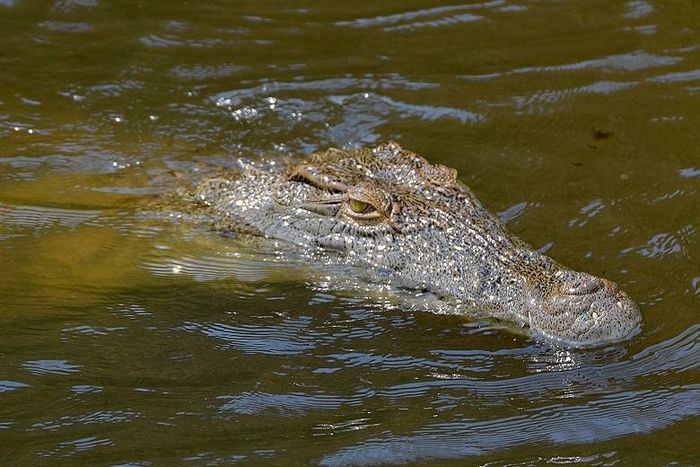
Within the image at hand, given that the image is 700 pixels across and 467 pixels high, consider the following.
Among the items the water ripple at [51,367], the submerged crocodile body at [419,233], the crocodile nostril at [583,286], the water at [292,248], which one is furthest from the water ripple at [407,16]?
the water ripple at [51,367]

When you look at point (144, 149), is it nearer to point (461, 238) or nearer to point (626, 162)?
point (461, 238)

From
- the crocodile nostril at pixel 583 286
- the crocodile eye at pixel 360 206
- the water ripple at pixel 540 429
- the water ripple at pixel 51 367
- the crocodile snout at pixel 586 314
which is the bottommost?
the water ripple at pixel 540 429

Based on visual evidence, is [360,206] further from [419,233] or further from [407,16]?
[407,16]

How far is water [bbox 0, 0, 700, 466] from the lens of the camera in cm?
464

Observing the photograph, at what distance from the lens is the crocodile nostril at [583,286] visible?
5.35 metres

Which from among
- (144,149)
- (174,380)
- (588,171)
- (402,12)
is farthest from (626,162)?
(174,380)

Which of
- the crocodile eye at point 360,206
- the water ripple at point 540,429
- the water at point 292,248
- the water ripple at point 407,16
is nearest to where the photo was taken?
the water ripple at point 540,429

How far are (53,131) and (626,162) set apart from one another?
4.22 metres

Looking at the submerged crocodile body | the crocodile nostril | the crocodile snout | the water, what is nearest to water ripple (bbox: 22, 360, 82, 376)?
the water

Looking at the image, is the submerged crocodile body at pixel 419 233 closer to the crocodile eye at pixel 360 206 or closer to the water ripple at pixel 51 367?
the crocodile eye at pixel 360 206

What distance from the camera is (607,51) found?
8.71 meters

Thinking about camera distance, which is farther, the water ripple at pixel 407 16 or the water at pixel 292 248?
the water ripple at pixel 407 16

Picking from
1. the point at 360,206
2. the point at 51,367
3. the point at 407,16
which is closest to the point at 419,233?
the point at 360,206

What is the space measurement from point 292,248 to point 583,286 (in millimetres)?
1837
